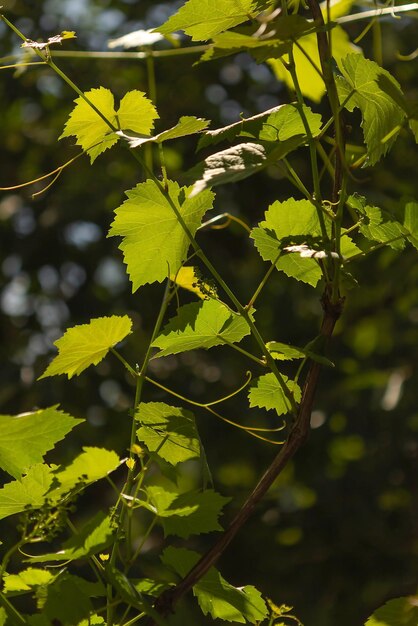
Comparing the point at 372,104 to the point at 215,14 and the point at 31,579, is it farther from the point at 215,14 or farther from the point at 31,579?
the point at 31,579

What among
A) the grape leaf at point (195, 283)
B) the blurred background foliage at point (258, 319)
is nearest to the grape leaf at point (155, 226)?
the grape leaf at point (195, 283)

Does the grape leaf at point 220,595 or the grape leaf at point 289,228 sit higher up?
the grape leaf at point 289,228

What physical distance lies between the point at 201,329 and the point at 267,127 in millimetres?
100

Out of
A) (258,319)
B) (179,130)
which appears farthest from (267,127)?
(258,319)

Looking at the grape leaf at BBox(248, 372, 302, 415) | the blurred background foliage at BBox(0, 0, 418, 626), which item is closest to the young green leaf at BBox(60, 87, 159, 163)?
the grape leaf at BBox(248, 372, 302, 415)

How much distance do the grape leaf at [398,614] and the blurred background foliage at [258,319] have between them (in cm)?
176

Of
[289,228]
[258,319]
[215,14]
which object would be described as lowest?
[258,319]

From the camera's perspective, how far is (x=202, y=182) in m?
0.39

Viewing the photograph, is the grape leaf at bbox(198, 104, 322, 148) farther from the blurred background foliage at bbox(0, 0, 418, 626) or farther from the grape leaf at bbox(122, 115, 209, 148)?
the blurred background foliage at bbox(0, 0, 418, 626)

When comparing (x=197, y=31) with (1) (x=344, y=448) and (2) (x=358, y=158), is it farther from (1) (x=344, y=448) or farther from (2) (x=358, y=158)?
(1) (x=344, y=448)

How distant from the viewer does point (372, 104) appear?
1.59 ft

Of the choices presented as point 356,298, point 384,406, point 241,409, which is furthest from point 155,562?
point 356,298

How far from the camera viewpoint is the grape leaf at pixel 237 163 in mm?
392

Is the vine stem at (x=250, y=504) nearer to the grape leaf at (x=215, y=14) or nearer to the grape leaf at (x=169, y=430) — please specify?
the grape leaf at (x=169, y=430)
